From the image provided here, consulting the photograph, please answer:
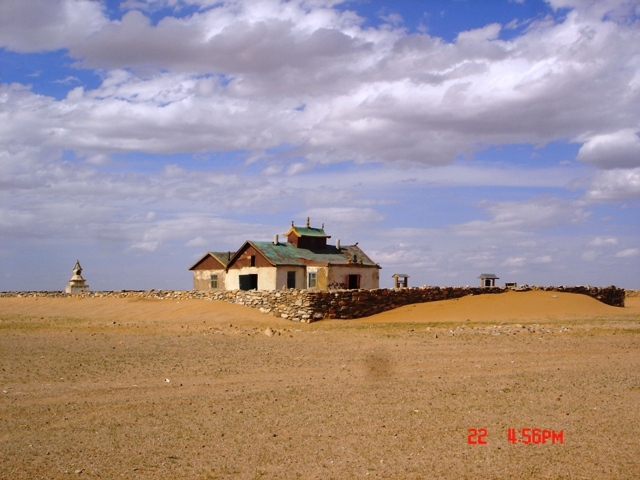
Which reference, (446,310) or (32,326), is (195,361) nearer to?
(32,326)

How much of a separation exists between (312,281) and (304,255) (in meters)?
2.99

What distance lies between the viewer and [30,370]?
1412cm

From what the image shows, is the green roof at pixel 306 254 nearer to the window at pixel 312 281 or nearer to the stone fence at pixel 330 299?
the window at pixel 312 281

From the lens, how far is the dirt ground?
27.5ft

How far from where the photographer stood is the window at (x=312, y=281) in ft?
144

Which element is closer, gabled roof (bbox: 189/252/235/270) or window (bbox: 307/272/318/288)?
window (bbox: 307/272/318/288)

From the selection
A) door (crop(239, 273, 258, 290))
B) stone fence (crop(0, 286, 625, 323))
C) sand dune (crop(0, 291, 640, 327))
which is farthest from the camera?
door (crop(239, 273, 258, 290))

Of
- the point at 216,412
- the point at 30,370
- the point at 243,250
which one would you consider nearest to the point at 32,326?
the point at 30,370

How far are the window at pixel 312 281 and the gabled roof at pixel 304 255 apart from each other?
73cm

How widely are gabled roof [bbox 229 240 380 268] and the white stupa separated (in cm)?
1042

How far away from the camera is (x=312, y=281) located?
→ 145 feet

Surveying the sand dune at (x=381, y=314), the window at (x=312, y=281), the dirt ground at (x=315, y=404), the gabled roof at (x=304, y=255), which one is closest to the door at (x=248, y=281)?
the gabled roof at (x=304, y=255)

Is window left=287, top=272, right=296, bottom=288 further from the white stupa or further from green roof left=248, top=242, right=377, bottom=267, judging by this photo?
the white stupa
